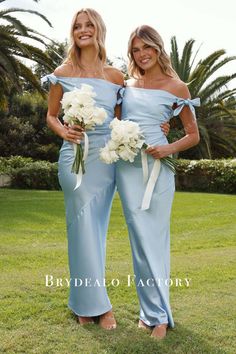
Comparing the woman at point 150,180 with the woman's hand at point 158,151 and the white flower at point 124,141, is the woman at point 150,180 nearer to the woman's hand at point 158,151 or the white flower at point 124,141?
the woman's hand at point 158,151

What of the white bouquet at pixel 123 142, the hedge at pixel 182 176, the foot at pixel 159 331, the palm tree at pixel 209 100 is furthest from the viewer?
the palm tree at pixel 209 100

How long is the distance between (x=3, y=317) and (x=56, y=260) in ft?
8.41

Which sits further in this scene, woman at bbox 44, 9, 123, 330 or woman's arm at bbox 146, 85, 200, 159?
woman at bbox 44, 9, 123, 330

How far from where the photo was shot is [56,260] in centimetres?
698

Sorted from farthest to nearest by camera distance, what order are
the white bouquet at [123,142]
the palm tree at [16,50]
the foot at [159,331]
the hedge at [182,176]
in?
the hedge at [182,176]
the palm tree at [16,50]
the foot at [159,331]
the white bouquet at [123,142]

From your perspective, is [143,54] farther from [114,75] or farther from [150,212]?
[150,212]

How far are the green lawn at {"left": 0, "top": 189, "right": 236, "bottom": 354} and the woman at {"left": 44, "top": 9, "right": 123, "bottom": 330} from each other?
0.25 m

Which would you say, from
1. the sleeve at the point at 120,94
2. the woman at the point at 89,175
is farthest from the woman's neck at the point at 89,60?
the sleeve at the point at 120,94

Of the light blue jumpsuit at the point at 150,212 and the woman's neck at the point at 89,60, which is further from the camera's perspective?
the woman's neck at the point at 89,60

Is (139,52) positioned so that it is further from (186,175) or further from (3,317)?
(186,175)

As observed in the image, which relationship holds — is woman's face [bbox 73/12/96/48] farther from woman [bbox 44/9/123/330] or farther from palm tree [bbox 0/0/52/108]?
palm tree [bbox 0/0/52/108]

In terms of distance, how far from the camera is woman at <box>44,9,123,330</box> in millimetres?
4191

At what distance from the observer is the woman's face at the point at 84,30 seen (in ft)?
13.6

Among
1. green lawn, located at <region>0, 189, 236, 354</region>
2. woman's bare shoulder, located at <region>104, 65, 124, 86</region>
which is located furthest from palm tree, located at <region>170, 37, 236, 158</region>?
woman's bare shoulder, located at <region>104, 65, 124, 86</region>
